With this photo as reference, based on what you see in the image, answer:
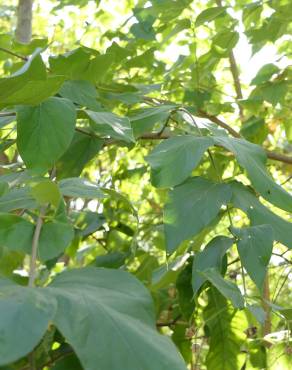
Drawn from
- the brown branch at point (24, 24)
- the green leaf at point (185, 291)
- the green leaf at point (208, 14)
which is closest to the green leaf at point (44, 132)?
the green leaf at point (185, 291)

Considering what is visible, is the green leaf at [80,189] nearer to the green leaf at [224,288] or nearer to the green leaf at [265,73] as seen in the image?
the green leaf at [224,288]

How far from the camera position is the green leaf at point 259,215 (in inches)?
29.9

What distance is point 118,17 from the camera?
80.4 inches

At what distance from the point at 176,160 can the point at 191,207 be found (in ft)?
A: 0.23

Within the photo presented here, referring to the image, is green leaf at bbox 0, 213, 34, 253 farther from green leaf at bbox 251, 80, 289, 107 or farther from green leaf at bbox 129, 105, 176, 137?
green leaf at bbox 251, 80, 289, 107

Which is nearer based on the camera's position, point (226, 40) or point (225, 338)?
point (225, 338)

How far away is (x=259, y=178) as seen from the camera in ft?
2.57

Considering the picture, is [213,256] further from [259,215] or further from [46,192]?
[46,192]

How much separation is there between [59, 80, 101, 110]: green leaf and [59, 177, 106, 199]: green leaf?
0.60 feet

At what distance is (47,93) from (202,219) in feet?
0.74

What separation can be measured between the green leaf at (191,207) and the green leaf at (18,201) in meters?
0.16

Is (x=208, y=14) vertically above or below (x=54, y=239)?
above

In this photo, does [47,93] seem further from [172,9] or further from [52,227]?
[172,9]

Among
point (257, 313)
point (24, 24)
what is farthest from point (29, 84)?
point (24, 24)
